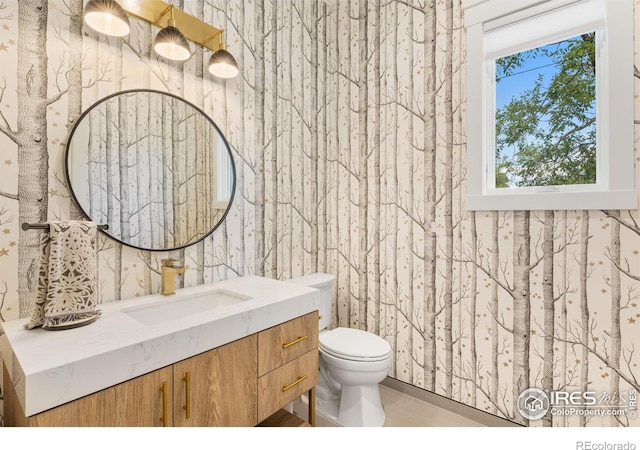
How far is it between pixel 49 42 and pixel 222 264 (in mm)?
1213

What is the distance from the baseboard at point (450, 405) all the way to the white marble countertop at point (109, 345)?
3.78ft

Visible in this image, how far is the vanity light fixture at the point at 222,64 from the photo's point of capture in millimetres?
1626

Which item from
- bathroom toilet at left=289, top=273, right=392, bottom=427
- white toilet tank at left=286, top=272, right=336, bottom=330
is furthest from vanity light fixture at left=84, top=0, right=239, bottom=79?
bathroom toilet at left=289, top=273, right=392, bottom=427

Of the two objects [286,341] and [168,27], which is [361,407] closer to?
[286,341]

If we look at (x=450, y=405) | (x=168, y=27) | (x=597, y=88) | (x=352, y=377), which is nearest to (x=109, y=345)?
(x=352, y=377)

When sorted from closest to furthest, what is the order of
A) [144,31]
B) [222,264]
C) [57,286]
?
1. [57,286]
2. [144,31]
3. [222,264]

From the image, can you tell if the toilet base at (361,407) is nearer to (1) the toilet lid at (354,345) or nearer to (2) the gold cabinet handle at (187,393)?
(1) the toilet lid at (354,345)

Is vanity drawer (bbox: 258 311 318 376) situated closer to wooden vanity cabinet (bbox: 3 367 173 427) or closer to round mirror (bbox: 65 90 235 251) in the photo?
wooden vanity cabinet (bbox: 3 367 173 427)

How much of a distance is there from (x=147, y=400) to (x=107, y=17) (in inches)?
56.2

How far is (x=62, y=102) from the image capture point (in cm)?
127

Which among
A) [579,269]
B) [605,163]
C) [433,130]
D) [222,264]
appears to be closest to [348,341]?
[222,264]

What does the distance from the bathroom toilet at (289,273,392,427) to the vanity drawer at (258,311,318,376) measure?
0.86 ft

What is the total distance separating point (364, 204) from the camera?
7.42 feet
